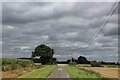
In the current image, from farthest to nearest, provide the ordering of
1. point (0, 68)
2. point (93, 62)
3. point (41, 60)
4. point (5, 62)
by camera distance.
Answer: point (41, 60) → point (93, 62) → point (5, 62) → point (0, 68)

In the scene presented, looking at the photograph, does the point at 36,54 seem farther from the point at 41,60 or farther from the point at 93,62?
the point at 93,62

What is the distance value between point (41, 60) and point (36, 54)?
4.96 m

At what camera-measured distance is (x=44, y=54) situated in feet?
482

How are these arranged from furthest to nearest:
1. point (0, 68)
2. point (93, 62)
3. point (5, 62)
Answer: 1. point (93, 62)
2. point (5, 62)
3. point (0, 68)

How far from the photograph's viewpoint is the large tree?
147m

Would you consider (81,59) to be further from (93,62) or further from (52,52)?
(93,62)

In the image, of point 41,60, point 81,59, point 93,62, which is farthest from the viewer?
point 81,59

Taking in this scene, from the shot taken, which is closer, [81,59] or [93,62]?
[93,62]

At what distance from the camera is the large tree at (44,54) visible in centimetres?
14712

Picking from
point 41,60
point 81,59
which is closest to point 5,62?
point 41,60

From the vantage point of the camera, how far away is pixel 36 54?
15100 cm

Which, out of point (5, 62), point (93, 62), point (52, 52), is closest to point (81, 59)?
point (52, 52)

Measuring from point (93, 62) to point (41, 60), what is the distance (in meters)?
33.6

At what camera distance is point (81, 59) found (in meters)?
195
